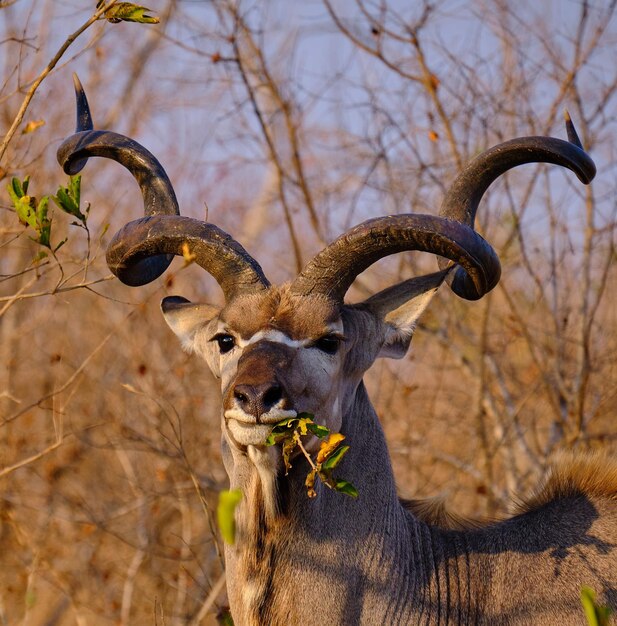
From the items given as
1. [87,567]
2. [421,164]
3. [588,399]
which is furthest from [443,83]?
[87,567]

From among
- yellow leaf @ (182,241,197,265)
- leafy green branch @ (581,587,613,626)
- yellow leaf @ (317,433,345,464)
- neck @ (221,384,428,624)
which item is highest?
yellow leaf @ (182,241,197,265)

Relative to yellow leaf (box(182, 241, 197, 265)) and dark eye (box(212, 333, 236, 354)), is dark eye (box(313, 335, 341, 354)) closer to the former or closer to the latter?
dark eye (box(212, 333, 236, 354))

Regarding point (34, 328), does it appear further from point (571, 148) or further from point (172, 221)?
point (571, 148)

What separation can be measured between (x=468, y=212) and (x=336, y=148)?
3.82 meters

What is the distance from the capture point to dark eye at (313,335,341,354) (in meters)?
4.82

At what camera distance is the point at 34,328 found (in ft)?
39.0

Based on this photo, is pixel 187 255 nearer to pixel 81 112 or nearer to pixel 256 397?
pixel 256 397

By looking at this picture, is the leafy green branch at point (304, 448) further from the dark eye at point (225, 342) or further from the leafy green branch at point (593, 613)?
the leafy green branch at point (593, 613)

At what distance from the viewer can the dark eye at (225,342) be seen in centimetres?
495

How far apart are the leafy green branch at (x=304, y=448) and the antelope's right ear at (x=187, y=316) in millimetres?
1380

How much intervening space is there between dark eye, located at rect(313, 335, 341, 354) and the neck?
38cm

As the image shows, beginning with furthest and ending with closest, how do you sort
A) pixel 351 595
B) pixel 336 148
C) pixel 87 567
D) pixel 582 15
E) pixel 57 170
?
1. pixel 57 170
2. pixel 87 567
3. pixel 336 148
4. pixel 582 15
5. pixel 351 595

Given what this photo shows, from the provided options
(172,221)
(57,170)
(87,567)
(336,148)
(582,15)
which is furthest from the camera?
(57,170)

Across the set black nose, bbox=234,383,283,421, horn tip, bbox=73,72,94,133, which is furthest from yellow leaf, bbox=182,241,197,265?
horn tip, bbox=73,72,94,133
